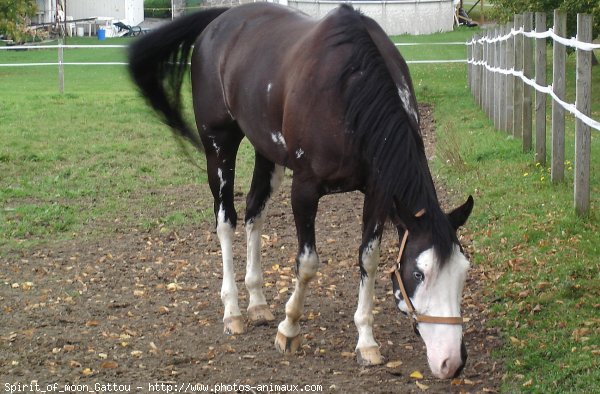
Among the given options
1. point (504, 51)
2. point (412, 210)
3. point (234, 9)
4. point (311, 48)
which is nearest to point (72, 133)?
point (504, 51)

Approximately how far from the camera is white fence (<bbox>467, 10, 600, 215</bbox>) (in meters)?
7.48

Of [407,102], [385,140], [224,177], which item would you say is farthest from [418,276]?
[224,177]

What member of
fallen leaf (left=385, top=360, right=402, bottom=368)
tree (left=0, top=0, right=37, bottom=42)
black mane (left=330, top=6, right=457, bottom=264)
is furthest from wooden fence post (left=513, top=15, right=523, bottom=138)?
tree (left=0, top=0, right=37, bottom=42)

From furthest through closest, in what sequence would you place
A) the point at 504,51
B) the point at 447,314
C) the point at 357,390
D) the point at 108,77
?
the point at 108,77
the point at 504,51
the point at 357,390
the point at 447,314

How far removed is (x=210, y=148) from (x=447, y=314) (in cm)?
268

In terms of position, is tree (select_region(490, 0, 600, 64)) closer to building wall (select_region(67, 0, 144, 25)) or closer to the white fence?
the white fence

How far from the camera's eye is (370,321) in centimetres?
512

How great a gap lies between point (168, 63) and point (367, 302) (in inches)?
118

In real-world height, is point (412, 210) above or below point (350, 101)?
→ below

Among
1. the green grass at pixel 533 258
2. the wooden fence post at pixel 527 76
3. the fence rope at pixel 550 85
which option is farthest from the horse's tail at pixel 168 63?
the wooden fence post at pixel 527 76

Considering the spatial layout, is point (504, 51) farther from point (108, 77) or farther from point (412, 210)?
point (108, 77)

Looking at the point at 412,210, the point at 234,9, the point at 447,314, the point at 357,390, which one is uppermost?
the point at 234,9

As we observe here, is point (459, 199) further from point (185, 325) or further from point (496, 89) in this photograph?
point (496, 89)

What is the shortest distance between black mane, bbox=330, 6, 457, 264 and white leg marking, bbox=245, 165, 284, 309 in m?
1.50
